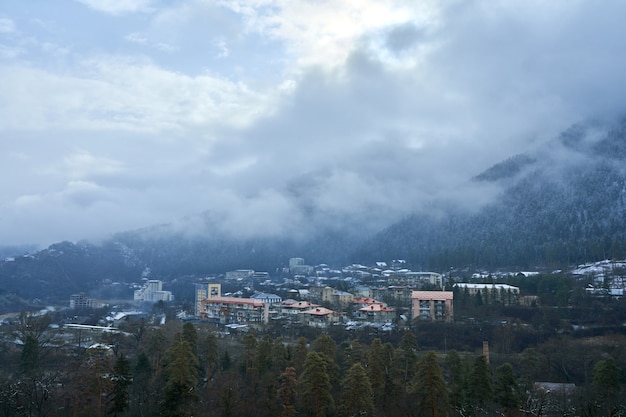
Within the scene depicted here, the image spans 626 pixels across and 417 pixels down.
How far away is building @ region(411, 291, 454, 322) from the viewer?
4769 centimetres

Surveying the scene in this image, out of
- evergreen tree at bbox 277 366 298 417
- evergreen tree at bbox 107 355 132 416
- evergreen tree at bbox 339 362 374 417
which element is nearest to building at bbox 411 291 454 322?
evergreen tree at bbox 277 366 298 417

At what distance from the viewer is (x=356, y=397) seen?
21.9 metres

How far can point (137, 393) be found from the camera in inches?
1005

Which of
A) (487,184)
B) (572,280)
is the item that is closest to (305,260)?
(487,184)

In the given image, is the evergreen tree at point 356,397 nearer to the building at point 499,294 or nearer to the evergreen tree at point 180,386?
the evergreen tree at point 180,386

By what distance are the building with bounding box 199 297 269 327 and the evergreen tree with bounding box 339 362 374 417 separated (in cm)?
2865

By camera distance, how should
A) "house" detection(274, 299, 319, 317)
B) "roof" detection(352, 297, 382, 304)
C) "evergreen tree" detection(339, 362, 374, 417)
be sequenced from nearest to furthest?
"evergreen tree" detection(339, 362, 374, 417) < "house" detection(274, 299, 319, 317) < "roof" detection(352, 297, 382, 304)

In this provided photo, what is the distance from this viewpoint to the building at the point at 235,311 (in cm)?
5266

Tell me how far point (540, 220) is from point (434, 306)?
2295 inches

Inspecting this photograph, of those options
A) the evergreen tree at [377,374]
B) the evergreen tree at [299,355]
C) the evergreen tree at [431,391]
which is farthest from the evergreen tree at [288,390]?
the evergreen tree at [431,391]

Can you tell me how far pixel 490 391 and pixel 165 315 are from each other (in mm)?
43399

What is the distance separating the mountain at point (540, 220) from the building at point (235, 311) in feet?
139

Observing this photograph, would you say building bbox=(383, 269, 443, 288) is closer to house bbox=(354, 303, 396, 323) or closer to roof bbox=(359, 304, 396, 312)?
roof bbox=(359, 304, 396, 312)

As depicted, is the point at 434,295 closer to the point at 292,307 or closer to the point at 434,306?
the point at 434,306
